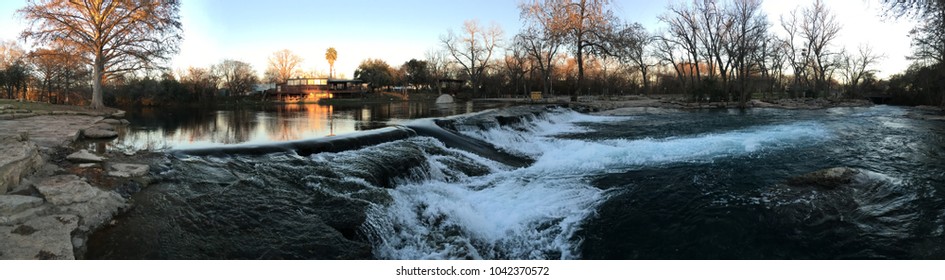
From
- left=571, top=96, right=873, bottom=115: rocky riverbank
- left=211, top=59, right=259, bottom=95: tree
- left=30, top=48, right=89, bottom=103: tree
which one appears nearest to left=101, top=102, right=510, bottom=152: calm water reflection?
left=571, top=96, right=873, bottom=115: rocky riverbank

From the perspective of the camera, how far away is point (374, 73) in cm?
6172

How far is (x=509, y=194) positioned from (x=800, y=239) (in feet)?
9.95

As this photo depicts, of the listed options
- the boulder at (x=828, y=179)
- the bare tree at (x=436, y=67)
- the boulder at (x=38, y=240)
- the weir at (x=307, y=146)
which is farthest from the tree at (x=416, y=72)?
the boulder at (x=38, y=240)

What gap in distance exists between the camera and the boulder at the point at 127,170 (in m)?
4.81

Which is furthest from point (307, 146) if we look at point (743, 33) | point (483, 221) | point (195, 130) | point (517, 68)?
point (517, 68)

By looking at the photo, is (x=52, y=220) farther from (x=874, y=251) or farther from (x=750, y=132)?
(x=750, y=132)

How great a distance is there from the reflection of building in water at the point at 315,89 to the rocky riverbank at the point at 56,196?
165 feet

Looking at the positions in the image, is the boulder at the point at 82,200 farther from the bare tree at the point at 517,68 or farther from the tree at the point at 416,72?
the tree at the point at 416,72

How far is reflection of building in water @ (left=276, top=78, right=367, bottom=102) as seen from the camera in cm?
5412

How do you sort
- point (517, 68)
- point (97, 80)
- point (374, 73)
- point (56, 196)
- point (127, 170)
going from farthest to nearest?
point (374, 73) < point (517, 68) < point (97, 80) < point (127, 170) < point (56, 196)

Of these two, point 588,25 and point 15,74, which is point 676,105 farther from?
point 15,74

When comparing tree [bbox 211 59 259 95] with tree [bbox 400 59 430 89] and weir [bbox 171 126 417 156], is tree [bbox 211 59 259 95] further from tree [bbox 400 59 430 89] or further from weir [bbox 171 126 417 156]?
weir [bbox 171 126 417 156]

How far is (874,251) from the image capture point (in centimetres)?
383

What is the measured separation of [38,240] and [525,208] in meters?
3.99
